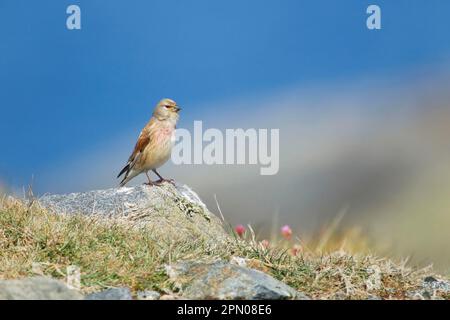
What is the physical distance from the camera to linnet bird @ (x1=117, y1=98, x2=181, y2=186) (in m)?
11.2

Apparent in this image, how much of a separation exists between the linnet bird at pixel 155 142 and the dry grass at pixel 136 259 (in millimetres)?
3574

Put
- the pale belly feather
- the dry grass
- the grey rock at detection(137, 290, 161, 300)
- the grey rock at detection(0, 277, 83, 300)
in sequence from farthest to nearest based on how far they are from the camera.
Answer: the pale belly feather
the dry grass
the grey rock at detection(137, 290, 161, 300)
the grey rock at detection(0, 277, 83, 300)

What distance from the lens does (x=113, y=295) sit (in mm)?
5637

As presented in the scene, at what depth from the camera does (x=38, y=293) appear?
210 inches

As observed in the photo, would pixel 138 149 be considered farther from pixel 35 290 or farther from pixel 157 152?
pixel 35 290

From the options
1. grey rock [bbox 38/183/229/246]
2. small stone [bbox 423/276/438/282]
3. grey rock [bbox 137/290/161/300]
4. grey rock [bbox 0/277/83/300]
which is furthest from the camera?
grey rock [bbox 38/183/229/246]

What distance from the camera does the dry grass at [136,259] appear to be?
6309mm

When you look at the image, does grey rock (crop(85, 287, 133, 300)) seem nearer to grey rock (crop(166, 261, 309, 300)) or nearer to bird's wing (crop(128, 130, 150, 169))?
grey rock (crop(166, 261, 309, 300))

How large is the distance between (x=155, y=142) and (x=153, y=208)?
2.80 m

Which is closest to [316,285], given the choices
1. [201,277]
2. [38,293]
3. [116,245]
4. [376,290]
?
[376,290]

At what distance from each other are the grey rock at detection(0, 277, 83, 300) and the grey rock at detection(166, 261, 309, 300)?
88 centimetres

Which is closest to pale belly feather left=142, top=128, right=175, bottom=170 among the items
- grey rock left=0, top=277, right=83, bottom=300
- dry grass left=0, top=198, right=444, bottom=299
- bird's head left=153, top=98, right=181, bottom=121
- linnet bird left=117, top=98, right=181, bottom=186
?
linnet bird left=117, top=98, right=181, bottom=186

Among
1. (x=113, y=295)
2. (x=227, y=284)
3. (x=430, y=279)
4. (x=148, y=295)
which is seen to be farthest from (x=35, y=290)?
(x=430, y=279)
